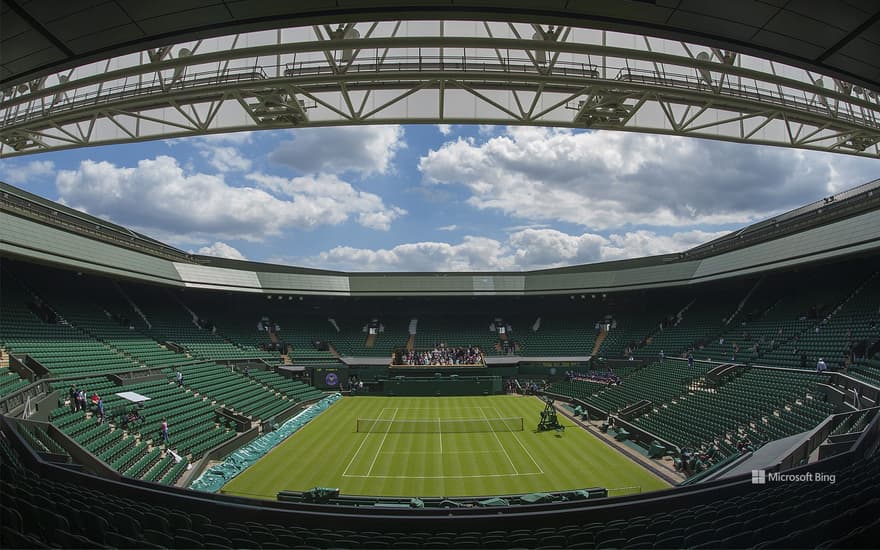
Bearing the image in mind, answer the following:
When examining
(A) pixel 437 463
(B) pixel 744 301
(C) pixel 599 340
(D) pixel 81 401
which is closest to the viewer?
(D) pixel 81 401

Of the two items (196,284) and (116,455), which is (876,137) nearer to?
(116,455)

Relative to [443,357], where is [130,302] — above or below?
above

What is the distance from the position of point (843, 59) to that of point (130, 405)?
2748 centimetres

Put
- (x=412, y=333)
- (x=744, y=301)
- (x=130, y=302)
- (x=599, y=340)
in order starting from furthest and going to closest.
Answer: (x=412, y=333) < (x=599, y=340) < (x=744, y=301) < (x=130, y=302)

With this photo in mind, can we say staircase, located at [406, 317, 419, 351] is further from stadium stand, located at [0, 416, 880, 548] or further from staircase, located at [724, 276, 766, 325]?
stadium stand, located at [0, 416, 880, 548]

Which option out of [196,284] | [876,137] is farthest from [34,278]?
[876,137]

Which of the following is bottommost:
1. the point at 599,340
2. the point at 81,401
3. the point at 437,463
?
the point at 437,463

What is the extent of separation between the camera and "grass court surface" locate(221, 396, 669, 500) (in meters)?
19.0

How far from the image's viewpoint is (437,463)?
22.3 m

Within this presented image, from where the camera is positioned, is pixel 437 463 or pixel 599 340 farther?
pixel 599 340

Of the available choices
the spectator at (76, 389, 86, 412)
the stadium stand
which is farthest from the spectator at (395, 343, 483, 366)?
the stadium stand

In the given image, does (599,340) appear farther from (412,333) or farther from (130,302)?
(130,302)

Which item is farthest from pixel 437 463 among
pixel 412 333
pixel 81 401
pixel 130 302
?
pixel 130 302

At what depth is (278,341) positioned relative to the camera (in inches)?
1838
